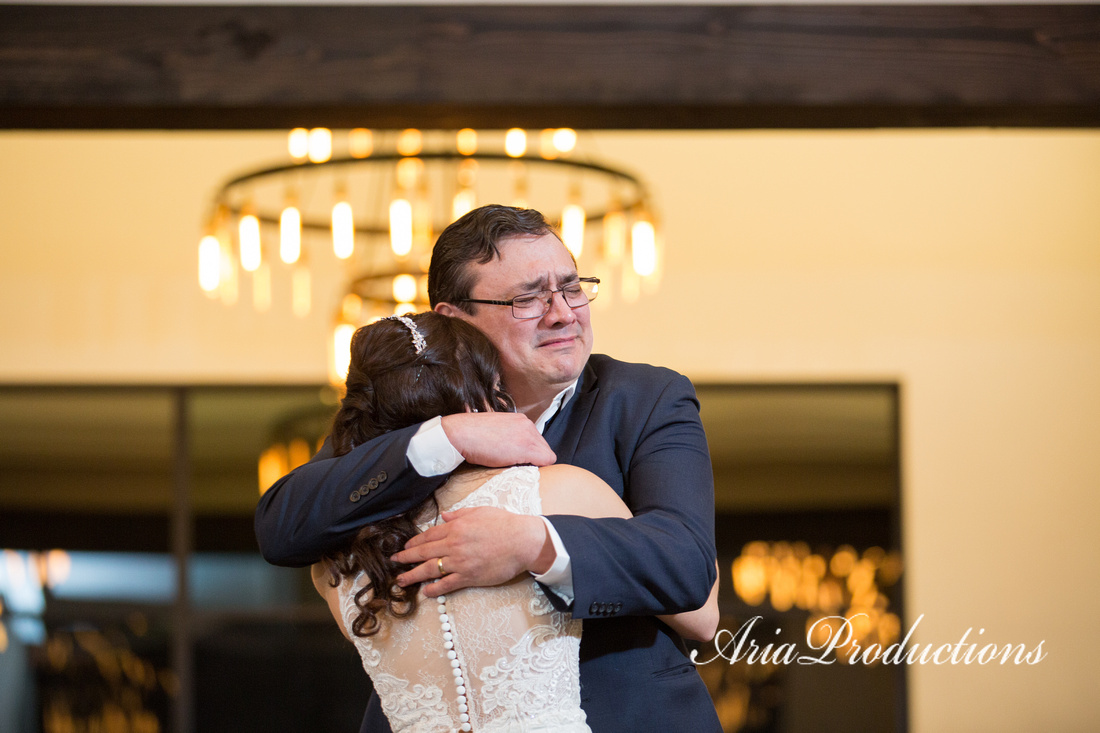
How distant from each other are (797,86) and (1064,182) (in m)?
3.84

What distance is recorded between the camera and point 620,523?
58.6 inches

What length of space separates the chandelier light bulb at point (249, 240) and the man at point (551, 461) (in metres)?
1.50

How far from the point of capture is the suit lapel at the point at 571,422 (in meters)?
1.84

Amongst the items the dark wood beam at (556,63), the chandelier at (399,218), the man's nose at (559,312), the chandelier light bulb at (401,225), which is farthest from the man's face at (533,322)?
the chandelier light bulb at (401,225)

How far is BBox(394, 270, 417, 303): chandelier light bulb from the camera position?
3473 mm

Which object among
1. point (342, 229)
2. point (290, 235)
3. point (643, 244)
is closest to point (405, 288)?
point (342, 229)

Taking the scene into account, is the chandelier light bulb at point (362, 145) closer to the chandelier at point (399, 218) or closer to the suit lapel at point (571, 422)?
the chandelier at point (399, 218)

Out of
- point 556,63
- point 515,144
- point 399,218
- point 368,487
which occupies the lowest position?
point 368,487

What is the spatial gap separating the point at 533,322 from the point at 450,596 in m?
0.59

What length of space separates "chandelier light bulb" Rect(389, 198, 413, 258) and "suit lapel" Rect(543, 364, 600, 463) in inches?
56.4

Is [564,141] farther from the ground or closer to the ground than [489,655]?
farther from the ground

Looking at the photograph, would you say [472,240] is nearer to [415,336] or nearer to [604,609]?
[415,336]

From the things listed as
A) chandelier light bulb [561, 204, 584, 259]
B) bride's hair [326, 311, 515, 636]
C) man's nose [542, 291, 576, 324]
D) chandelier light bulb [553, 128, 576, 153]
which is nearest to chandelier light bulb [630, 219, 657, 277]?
chandelier light bulb [561, 204, 584, 259]

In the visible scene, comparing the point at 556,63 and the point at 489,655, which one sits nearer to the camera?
the point at 489,655
